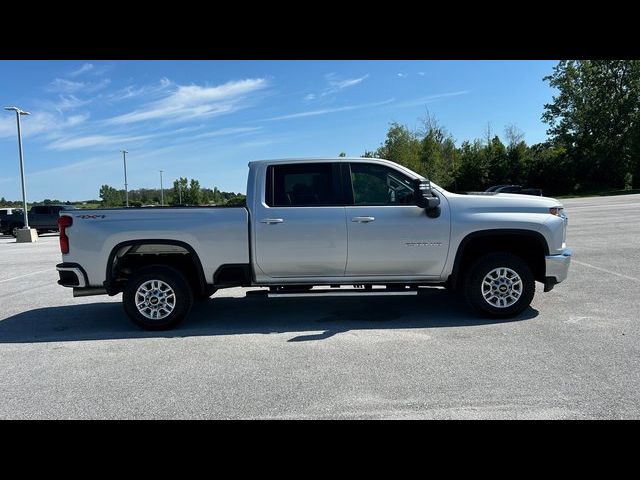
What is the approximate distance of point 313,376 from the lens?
4.27 meters

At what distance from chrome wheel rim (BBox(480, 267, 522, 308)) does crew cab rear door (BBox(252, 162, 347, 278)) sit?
185 cm

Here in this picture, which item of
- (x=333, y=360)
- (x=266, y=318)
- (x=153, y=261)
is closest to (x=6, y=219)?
(x=153, y=261)

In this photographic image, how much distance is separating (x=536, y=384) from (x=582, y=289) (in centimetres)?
429

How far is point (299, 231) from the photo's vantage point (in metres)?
5.81

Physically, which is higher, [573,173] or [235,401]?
[573,173]

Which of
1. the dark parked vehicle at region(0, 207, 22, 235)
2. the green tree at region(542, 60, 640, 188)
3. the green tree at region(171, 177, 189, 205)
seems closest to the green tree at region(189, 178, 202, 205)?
the green tree at region(171, 177, 189, 205)

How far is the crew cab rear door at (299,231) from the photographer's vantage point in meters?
A: 5.81

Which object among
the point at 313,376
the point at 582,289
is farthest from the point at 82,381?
the point at 582,289

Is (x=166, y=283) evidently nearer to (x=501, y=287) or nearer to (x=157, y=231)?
(x=157, y=231)

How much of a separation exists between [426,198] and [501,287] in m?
1.51

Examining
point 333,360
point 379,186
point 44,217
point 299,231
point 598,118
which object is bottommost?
point 333,360
